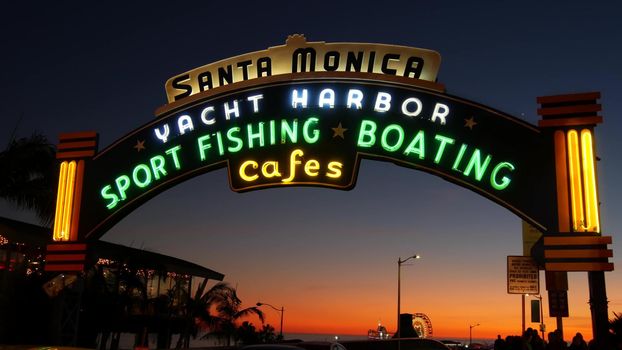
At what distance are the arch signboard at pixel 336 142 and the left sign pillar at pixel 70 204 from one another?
0.03 m

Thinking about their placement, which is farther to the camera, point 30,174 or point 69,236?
point 30,174

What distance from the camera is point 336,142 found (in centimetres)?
1409

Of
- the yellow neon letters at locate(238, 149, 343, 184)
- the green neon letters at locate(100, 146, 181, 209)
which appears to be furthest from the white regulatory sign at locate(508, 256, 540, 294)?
the green neon letters at locate(100, 146, 181, 209)

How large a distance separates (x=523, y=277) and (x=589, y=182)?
7.29 metres

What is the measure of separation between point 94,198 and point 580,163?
1040cm

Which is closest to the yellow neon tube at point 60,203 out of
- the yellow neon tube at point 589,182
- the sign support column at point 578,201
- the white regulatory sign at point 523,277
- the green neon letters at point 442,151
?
the green neon letters at point 442,151

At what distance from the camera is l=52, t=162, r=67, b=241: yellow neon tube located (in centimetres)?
1577

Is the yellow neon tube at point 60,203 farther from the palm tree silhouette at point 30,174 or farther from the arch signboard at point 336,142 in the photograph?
the palm tree silhouette at point 30,174

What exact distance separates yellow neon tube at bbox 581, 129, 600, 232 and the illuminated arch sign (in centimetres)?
61

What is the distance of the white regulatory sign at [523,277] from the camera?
62.0 ft

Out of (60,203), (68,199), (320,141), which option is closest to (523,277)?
(320,141)

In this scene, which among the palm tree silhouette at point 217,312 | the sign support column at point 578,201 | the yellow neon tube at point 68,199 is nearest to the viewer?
the sign support column at point 578,201

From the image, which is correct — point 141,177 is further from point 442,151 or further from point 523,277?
point 523,277

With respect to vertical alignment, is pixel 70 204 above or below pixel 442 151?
below
